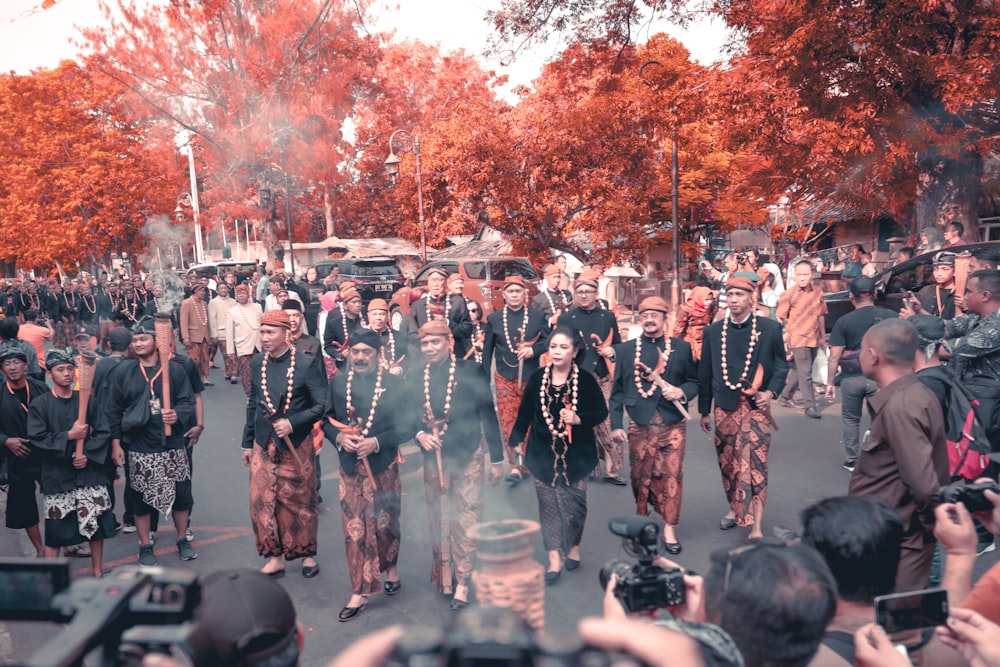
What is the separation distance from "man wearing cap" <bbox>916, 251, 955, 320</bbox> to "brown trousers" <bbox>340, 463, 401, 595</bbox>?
5784 millimetres

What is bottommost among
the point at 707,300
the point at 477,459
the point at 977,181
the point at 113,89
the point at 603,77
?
the point at 477,459

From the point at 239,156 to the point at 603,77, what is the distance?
2208 cm

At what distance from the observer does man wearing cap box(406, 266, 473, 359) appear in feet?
30.7

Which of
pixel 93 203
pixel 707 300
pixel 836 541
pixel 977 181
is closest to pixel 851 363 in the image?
pixel 707 300

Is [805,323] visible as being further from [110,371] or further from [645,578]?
[645,578]

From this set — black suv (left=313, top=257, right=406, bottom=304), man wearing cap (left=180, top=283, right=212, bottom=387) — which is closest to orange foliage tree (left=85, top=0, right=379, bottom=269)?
black suv (left=313, top=257, right=406, bottom=304)

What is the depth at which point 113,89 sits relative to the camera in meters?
29.9

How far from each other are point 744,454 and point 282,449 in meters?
3.44

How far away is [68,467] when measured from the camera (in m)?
5.32

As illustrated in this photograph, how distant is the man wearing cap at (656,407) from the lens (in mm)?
5777

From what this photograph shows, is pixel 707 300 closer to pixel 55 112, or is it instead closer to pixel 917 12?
pixel 917 12

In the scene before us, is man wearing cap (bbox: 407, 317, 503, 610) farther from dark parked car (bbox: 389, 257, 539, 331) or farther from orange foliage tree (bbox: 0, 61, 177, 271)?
orange foliage tree (bbox: 0, 61, 177, 271)

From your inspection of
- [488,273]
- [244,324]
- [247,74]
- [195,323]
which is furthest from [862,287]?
[247,74]

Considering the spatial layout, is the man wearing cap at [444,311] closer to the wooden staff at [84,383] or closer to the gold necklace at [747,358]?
the gold necklace at [747,358]
